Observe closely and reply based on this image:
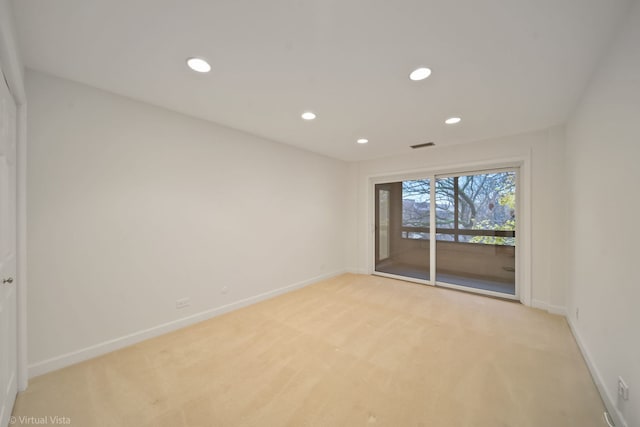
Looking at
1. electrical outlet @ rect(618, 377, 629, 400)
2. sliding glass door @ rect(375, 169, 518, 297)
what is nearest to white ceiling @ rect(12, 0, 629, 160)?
sliding glass door @ rect(375, 169, 518, 297)

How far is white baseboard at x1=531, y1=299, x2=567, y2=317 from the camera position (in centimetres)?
308

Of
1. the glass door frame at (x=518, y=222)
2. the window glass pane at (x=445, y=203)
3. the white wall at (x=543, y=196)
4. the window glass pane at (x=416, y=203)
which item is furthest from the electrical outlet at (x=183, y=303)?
the white wall at (x=543, y=196)

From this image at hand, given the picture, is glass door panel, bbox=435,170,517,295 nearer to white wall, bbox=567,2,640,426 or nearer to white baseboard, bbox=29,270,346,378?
white wall, bbox=567,2,640,426

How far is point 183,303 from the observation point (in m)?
2.76

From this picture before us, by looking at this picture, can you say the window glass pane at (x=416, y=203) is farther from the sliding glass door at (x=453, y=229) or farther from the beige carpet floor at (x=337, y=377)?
the beige carpet floor at (x=337, y=377)

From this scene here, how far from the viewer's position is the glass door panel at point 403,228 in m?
4.54

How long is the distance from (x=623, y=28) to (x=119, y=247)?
4.18m

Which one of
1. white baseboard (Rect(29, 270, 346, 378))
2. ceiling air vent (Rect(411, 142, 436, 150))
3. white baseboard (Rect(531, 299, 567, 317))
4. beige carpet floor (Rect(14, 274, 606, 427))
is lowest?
beige carpet floor (Rect(14, 274, 606, 427))

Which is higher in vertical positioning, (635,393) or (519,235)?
(519,235)

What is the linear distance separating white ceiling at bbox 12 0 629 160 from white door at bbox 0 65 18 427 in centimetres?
58

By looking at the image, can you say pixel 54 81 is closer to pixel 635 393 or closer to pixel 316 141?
pixel 316 141

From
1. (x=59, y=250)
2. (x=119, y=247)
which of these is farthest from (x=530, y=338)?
(x=59, y=250)

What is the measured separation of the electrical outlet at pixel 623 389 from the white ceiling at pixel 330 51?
217 cm

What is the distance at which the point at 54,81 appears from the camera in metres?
2.00
